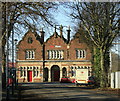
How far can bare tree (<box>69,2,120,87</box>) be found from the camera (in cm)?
2653

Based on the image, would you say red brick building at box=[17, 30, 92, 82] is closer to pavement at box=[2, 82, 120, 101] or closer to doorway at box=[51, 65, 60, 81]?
doorway at box=[51, 65, 60, 81]

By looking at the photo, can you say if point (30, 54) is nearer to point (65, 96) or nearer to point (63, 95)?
point (63, 95)

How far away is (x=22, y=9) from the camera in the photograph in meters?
19.5

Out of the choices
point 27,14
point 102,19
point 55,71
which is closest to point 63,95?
point 27,14

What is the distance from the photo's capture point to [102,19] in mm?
27188

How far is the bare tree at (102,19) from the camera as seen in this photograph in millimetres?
26531

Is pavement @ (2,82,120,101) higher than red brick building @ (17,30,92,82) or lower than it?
lower

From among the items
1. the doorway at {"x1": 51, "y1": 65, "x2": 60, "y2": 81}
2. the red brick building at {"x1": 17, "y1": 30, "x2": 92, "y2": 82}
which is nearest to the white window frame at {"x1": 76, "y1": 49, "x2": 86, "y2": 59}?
the red brick building at {"x1": 17, "y1": 30, "x2": 92, "y2": 82}

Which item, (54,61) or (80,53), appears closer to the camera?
(80,53)

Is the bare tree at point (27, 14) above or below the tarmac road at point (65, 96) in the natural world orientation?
above

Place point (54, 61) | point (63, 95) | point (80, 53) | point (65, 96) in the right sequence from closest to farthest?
1. point (65, 96)
2. point (63, 95)
3. point (80, 53)
4. point (54, 61)

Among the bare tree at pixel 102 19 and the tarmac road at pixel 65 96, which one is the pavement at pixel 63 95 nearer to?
the tarmac road at pixel 65 96

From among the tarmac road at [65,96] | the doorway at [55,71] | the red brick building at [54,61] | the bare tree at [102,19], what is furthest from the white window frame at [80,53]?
the tarmac road at [65,96]

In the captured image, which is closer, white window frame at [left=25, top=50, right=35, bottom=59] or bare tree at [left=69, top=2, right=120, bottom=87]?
bare tree at [left=69, top=2, right=120, bottom=87]
